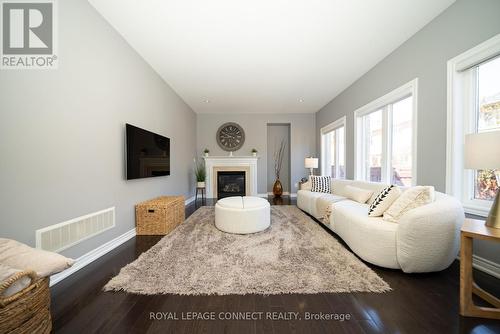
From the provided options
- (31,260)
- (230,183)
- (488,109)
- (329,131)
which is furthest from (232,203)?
(329,131)

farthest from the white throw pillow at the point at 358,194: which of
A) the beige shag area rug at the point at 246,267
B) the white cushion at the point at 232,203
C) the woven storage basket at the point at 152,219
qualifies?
the woven storage basket at the point at 152,219

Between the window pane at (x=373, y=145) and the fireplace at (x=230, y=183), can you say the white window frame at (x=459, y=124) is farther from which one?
the fireplace at (x=230, y=183)

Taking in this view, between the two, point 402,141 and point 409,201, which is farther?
point 402,141

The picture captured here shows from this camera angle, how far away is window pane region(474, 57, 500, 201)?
1.76 meters

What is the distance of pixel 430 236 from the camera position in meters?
1.55

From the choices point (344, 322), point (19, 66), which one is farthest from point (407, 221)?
point (19, 66)

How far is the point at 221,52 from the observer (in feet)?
8.98

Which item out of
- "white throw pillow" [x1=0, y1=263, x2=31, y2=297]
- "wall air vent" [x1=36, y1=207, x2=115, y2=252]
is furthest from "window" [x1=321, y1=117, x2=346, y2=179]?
"white throw pillow" [x1=0, y1=263, x2=31, y2=297]

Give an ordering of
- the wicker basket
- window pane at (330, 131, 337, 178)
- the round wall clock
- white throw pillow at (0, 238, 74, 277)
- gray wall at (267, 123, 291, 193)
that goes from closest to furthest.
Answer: the wicker basket
white throw pillow at (0, 238, 74, 277)
window pane at (330, 131, 337, 178)
the round wall clock
gray wall at (267, 123, 291, 193)

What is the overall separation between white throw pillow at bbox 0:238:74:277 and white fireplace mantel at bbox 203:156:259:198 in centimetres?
473

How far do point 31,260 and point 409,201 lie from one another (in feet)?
9.39

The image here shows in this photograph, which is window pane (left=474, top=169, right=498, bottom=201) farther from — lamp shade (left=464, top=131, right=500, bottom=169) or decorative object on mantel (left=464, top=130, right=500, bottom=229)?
lamp shade (left=464, top=131, right=500, bottom=169)

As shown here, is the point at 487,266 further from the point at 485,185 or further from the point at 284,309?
the point at 284,309

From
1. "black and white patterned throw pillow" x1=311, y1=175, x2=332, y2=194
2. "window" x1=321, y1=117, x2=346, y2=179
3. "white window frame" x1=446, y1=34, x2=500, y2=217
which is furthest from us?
"window" x1=321, y1=117, x2=346, y2=179
